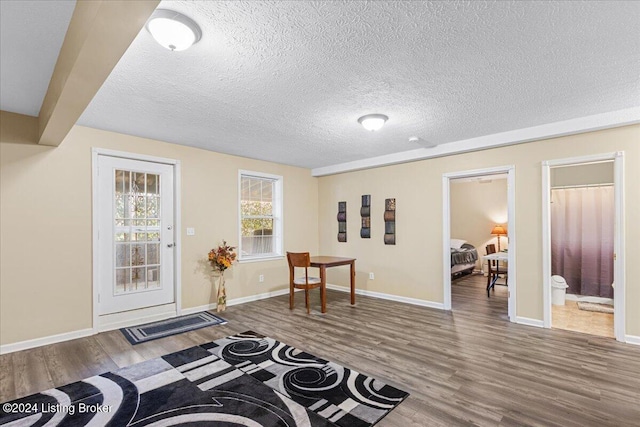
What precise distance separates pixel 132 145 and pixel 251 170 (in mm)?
1880

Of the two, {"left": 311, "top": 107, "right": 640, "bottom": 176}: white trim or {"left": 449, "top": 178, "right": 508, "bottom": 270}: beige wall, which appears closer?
{"left": 311, "top": 107, "right": 640, "bottom": 176}: white trim

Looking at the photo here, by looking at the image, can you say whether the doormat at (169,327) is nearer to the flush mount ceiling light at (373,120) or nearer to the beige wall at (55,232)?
the beige wall at (55,232)

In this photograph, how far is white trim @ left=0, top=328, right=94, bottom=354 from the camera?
3.13 meters

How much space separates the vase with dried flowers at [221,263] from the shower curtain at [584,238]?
18.5 ft

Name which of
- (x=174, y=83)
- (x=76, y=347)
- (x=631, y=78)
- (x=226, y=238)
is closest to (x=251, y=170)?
(x=226, y=238)

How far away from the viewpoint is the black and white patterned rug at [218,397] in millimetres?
2029

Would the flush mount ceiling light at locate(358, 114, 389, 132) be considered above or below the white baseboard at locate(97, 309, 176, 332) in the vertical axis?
above

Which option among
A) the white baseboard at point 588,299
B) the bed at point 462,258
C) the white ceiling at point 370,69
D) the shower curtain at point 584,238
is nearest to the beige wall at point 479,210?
the bed at point 462,258

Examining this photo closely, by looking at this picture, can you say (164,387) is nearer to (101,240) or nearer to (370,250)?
(101,240)

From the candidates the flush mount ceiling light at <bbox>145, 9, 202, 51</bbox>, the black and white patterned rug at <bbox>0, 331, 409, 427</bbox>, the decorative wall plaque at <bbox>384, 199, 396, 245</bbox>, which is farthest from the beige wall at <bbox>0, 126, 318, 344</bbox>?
the decorative wall plaque at <bbox>384, 199, 396, 245</bbox>

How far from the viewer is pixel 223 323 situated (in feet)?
13.2

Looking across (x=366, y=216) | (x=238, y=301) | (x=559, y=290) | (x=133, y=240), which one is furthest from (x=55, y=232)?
(x=559, y=290)

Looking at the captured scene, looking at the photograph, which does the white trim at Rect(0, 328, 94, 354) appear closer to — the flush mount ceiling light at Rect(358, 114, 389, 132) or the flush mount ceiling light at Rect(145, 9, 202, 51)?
the flush mount ceiling light at Rect(145, 9, 202, 51)

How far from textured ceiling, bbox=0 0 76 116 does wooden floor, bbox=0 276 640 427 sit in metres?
2.52
